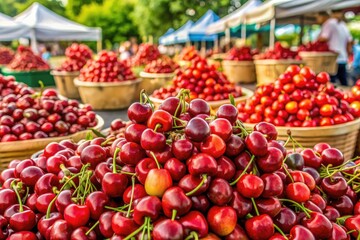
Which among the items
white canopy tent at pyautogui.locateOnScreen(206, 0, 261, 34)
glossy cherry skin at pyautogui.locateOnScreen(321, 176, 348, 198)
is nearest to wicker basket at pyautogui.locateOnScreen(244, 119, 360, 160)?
glossy cherry skin at pyautogui.locateOnScreen(321, 176, 348, 198)

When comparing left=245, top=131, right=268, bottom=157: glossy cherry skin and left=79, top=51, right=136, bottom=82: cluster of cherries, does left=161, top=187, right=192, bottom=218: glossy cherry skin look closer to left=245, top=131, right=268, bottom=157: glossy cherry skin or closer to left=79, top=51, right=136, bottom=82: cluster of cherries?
left=245, top=131, right=268, bottom=157: glossy cherry skin

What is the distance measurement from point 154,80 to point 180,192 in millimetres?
5865

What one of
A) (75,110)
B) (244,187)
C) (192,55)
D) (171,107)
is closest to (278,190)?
(244,187)

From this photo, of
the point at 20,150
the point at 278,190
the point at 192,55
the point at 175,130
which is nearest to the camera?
the point at 278,190

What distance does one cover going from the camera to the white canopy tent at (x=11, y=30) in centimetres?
898

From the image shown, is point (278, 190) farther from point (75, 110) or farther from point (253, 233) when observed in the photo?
point (75, 110)

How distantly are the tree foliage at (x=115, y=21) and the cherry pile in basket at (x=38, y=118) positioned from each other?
34.3m

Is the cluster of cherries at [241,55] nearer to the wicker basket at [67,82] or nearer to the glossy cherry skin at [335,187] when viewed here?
the wicker basket at [67,82]

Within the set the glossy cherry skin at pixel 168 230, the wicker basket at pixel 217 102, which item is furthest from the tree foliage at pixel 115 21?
the glossy cherry skin at pixel 168 230

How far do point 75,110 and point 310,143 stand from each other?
2.04 meters

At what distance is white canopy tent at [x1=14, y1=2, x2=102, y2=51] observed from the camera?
10.2m

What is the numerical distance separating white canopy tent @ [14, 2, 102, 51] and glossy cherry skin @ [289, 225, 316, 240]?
33.2ft

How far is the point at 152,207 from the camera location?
1.05 m

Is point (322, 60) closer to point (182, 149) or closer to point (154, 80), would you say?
point (154, 80)
